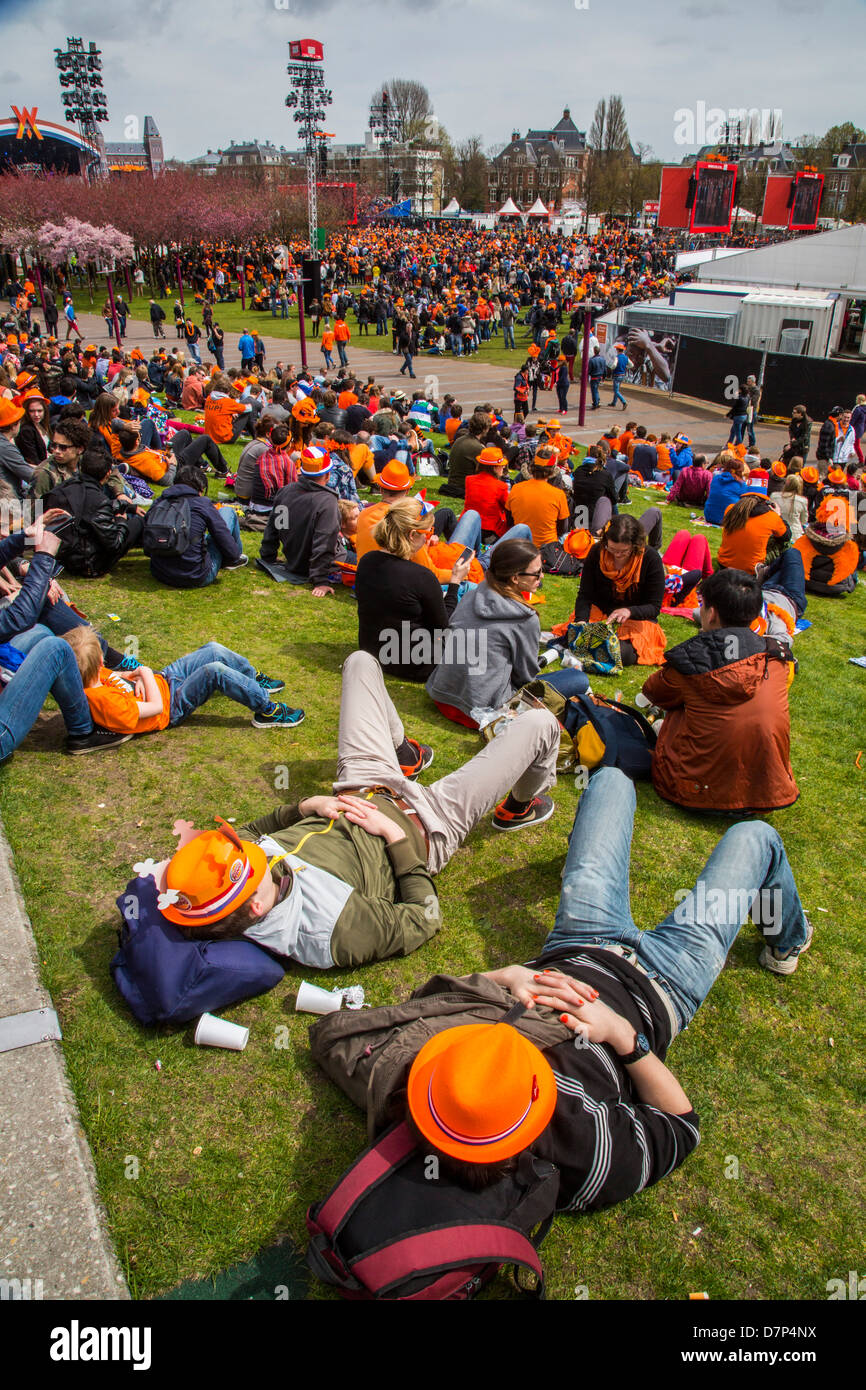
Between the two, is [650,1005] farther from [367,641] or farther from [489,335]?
[489,335]

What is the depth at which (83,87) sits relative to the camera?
2499 inches

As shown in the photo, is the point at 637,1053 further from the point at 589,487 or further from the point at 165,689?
the point at 589,487

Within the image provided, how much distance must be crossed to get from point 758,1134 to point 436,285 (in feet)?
132

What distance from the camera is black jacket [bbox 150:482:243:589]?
24.2 ft

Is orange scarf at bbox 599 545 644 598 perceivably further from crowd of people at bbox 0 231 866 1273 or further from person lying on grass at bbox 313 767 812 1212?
person lying on grass at bbox 313 767 812 1212

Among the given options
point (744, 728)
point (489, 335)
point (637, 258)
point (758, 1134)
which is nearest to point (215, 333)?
point (489, 335)

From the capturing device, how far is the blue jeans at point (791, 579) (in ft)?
25.4

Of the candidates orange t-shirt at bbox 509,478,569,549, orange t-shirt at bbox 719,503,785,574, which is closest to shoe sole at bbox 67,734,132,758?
orange t-shirt at bbox 509,478,569,549

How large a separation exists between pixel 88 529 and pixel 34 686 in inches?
132

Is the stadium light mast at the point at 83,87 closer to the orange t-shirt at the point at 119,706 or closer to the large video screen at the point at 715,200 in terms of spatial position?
the large video screen at the point at 715,200

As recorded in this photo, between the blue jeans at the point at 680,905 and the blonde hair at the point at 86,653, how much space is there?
10.1 feet

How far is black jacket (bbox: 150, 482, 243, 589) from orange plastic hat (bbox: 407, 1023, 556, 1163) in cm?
622

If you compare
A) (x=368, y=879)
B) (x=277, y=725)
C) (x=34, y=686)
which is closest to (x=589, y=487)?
(x=277, y=725)
